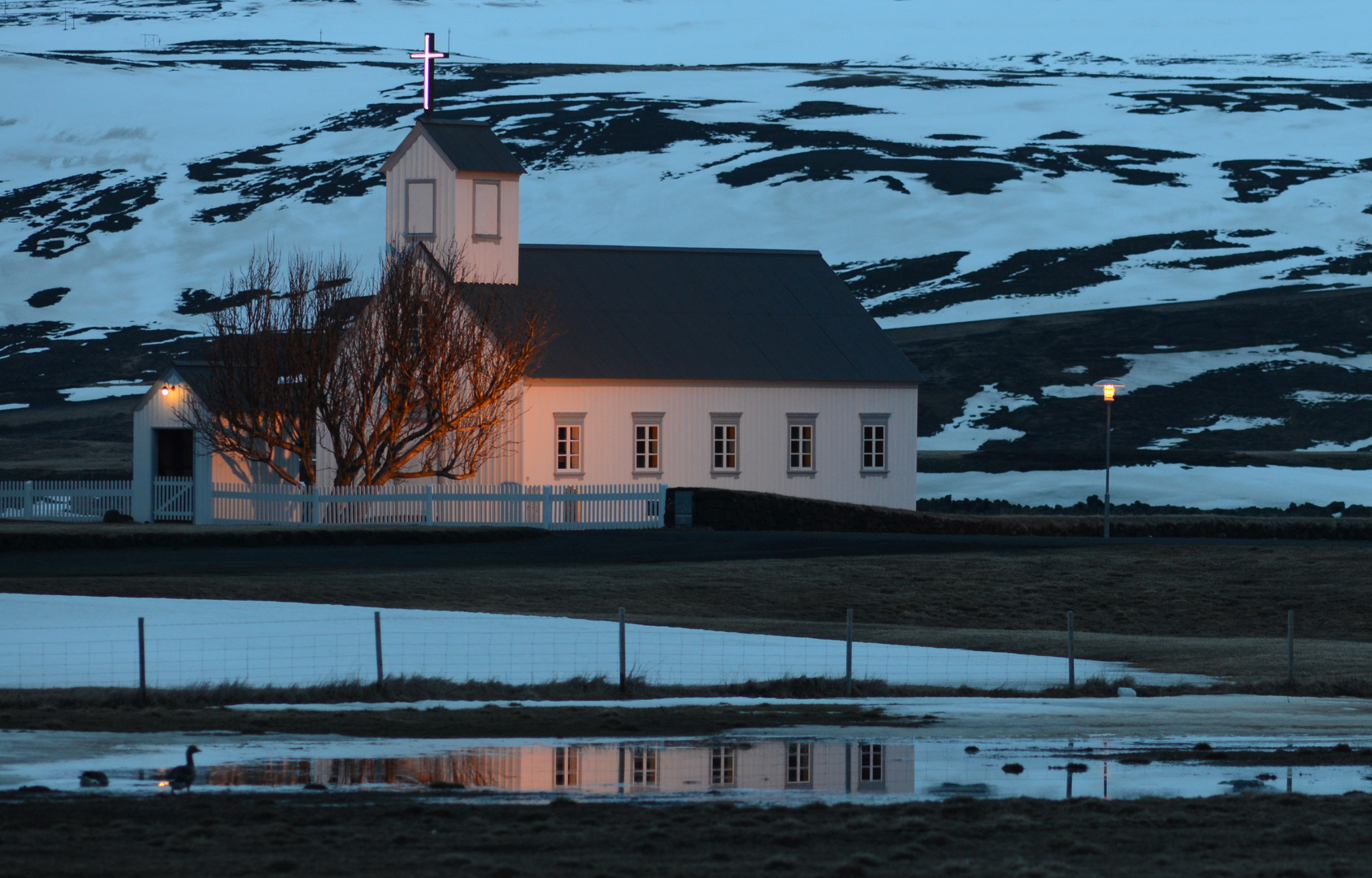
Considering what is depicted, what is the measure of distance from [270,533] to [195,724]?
2052 centimetres

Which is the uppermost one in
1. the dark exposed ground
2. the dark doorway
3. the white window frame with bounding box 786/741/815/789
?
the dark doorway

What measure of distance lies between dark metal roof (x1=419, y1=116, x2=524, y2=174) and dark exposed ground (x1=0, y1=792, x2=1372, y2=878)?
35.8 meters

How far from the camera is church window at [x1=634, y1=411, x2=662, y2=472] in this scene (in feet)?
153

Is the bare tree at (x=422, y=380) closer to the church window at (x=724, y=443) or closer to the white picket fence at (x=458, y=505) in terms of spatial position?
the white picket fence at (x=458, y=505)

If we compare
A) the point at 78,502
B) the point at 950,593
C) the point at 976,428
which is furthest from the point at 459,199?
the point at 976,428

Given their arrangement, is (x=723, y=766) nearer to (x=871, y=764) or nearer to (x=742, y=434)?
(x=871, y=764)

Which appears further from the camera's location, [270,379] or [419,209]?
[419,209]

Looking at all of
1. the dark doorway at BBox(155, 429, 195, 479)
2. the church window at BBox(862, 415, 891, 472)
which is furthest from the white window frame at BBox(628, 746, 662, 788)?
the church window at BBox(862, 415, 891, 472)

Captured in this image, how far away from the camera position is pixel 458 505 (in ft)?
144

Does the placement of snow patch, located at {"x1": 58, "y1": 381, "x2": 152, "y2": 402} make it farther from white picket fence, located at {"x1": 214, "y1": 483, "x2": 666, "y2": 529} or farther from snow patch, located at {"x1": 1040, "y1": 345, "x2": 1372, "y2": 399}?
white picket fence, located at {"x1": 214, "y1": 483, "x2": 666, "y2": 529}

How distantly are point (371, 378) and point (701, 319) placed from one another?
9.39 m

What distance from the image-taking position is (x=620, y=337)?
1870 inches

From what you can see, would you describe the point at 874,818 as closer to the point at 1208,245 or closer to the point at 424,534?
the point at 424,534

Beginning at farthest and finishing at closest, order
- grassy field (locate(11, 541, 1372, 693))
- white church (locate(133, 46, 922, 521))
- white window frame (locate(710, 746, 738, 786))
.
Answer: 1. white church (locate(133, 46, 922, 521))
2. grassy field (locate(11, 541, 1372, 693))
3. white window frame (locate(710, 746, 738, 786))
